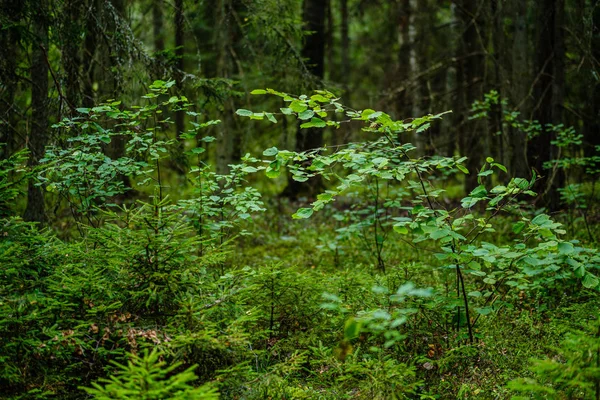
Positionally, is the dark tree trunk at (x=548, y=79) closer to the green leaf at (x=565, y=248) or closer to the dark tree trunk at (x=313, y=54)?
the dark tree trunk at (x=313, y=54)

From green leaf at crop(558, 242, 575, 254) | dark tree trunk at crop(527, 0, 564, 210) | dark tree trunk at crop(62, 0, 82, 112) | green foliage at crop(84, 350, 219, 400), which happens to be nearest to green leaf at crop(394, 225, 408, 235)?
green leaf at crop(558, 242, 575, 254)

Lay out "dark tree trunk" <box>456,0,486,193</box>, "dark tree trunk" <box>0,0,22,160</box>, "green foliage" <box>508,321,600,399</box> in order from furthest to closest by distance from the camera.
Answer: "dark tree trunk" <box>456,0,486,193</box> < "dark tree trunk" <box>0,0,22,160</box> < "green foliage" <box>508,321,600,399</box>

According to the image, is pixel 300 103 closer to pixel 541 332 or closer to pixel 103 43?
pixel 541 332

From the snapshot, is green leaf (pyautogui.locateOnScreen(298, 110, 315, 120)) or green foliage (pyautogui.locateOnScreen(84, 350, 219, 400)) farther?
green leaf (pyautogui.locateOnScreen(298, 110, 315, 120))

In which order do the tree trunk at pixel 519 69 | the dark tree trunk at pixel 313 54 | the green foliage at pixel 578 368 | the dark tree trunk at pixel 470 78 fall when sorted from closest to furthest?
the green foliage at pixel 578 368 → the tree trunk at pixel 519 69 → the dark tree trunk at pixel 470 78 → the dark tree trunk at pixel 313 54

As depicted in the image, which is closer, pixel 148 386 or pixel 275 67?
pixel 148 386

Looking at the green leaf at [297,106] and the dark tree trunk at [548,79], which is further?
the dark tree trunk at [548,79]

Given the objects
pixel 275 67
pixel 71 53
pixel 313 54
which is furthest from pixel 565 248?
pixel 313 54

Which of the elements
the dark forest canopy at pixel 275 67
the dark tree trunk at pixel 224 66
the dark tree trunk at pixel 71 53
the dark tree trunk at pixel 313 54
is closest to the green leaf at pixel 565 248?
the dark forest canopy at pixel 275 67

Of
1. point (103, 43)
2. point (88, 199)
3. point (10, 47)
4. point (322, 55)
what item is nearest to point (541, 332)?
point (88, 199)

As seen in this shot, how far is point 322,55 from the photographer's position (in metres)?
12.6

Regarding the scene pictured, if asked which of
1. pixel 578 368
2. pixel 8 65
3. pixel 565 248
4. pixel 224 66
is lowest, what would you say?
pixel 578 368

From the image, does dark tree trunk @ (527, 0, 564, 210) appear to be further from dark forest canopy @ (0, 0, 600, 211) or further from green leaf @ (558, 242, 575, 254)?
green leaf @ (558, 242, 575, 254)

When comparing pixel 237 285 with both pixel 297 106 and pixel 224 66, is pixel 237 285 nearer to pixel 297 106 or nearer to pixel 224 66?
pixel 297 106
